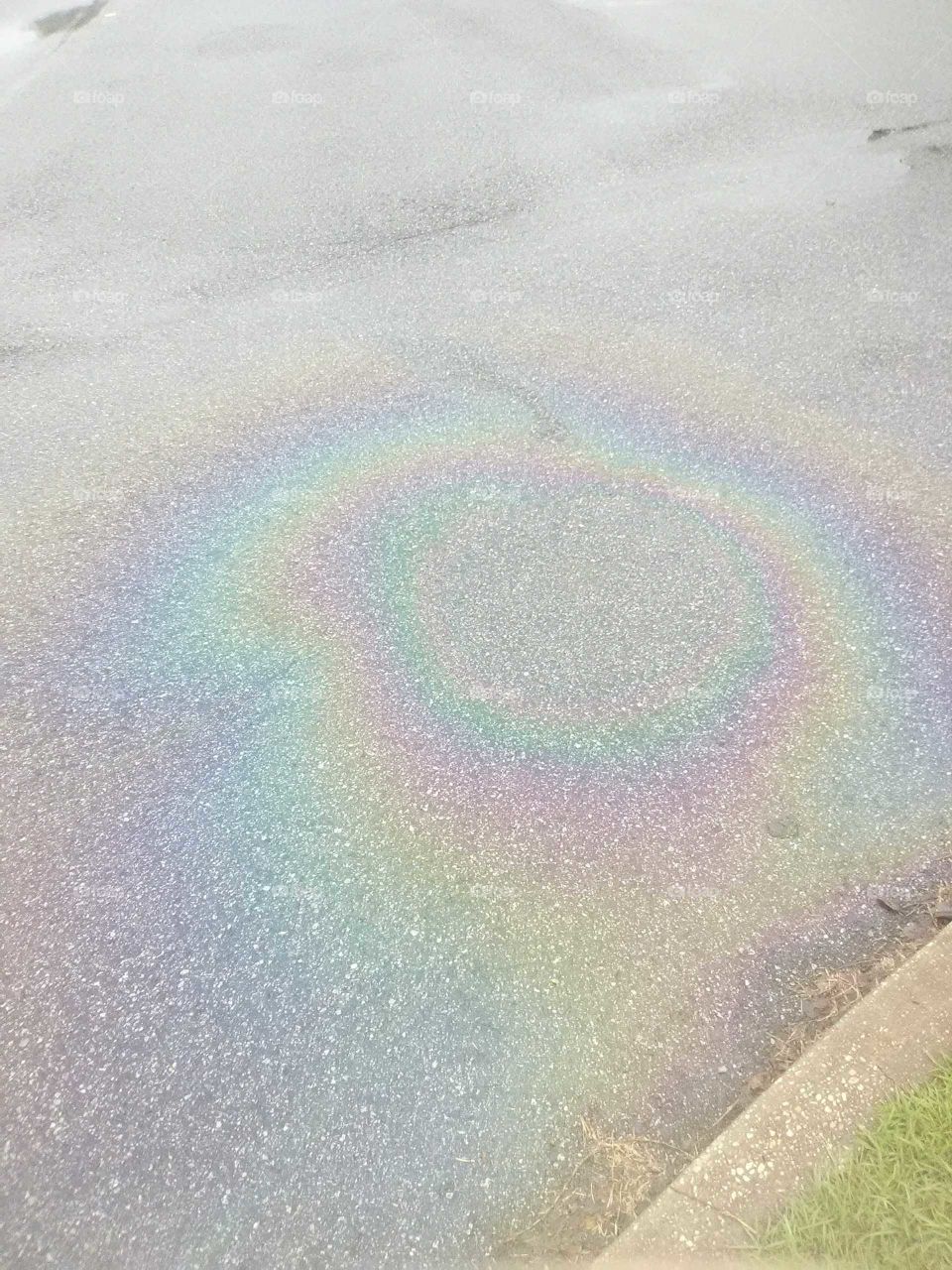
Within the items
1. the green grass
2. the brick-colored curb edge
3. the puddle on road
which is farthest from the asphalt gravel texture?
the puddle on road

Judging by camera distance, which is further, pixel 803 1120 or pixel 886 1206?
pixel 803 1120

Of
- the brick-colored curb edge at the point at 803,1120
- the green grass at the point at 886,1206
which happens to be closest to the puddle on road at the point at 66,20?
the brick-colored curb edge at the point at 803,1120

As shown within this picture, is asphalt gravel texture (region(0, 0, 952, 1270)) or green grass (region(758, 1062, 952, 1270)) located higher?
asphalt gravel texture (region(0, 0, 952, 1270))

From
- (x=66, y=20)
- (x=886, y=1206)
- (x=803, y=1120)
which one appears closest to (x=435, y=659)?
(x=803, y=1120)

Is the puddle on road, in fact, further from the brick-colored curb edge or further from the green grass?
the green grass

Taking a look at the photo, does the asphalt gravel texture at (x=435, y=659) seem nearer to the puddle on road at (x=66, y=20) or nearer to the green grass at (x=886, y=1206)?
the green grass at (x=886, y=1206)

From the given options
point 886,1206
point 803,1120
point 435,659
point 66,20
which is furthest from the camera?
point 66,20

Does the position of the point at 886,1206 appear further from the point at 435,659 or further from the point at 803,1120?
the point at 435,659
